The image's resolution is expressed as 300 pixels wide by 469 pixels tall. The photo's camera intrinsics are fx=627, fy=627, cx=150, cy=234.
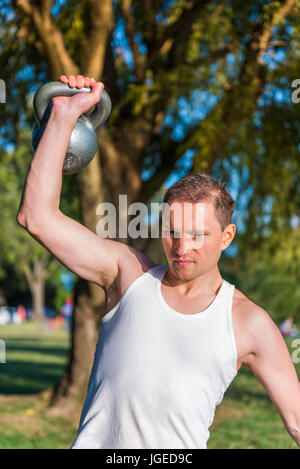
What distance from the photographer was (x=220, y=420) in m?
9.38

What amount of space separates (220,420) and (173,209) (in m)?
7.83

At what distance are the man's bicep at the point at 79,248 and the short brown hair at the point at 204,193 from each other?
0.29 m

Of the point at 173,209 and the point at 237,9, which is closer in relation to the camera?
the point at 173,209

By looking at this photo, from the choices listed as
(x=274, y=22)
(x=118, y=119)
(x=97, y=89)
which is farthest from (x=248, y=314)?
(x=118, y=119)

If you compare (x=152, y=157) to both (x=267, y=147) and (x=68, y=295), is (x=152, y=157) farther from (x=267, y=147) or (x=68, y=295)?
(x=68, y=295)

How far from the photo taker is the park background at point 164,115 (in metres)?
8.00

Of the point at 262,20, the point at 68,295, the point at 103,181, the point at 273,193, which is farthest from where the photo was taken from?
the point at 68,295

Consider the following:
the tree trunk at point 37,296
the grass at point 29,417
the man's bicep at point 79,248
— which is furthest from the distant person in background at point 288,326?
the man's bicep at point 79,248

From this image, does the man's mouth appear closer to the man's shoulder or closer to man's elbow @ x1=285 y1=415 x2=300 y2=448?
the man's shoulder

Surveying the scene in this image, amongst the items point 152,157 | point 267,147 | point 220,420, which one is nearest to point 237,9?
point 267,147

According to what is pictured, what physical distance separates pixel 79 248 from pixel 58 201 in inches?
7.4

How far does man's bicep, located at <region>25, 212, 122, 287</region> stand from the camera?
6.91ft

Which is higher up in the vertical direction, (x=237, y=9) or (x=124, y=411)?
(x=237, y=9)
